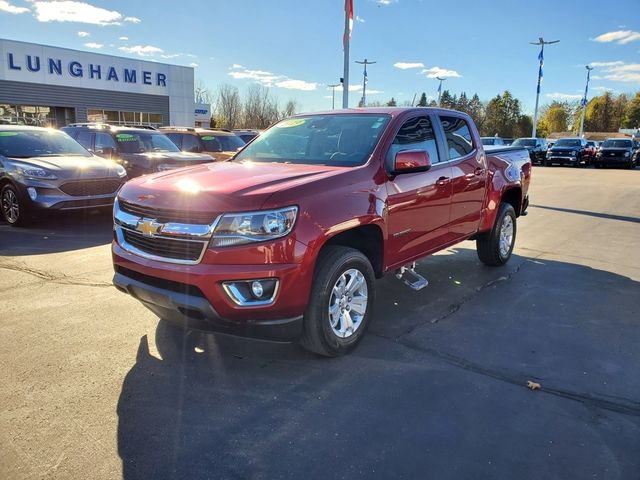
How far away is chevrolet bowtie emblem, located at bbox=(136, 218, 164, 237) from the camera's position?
3.51 meters

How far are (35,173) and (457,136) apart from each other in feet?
22.6

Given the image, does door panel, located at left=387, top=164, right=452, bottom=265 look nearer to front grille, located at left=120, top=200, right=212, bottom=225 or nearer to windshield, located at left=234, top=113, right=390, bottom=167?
windshield, located at left=234, top=113, right=390, bottom=167

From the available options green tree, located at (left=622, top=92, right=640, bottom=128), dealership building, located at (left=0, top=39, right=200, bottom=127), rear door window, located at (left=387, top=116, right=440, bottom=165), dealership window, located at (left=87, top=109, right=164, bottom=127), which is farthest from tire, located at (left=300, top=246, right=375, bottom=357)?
green tree, located at (left=622, top=92, right=640, bottom=128)

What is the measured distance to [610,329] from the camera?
458 centimetres

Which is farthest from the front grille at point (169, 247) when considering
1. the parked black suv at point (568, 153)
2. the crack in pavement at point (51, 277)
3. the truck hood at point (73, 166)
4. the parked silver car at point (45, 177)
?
the parked black suv at point (568, 153)

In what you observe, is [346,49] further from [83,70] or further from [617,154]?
[83,70]

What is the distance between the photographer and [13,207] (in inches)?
341

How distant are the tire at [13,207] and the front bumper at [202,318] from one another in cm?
614

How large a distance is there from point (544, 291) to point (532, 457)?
3.29 m

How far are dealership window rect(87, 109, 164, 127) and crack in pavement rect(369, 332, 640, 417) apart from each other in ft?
114

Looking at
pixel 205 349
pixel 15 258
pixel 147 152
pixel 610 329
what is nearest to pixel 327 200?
pixel 205 349

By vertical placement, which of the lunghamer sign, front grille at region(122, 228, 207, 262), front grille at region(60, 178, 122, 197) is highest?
the lunghamer sign

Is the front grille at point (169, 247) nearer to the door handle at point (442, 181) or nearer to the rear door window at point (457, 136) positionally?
the door handle at point (442, 181)

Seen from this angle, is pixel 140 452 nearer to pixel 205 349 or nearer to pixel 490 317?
pixel 205 349
